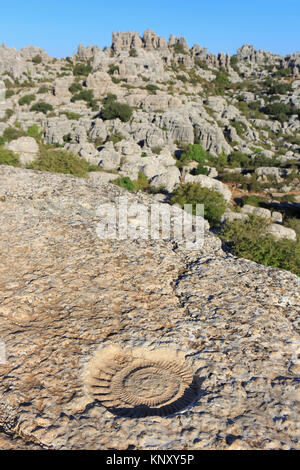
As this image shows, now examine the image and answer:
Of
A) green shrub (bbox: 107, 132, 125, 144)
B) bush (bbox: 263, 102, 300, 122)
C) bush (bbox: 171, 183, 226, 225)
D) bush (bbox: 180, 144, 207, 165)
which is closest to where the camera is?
bush (bbox: 171, 183, 226, 225)

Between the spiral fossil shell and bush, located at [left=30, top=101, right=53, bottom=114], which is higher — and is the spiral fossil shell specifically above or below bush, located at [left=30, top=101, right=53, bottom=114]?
below

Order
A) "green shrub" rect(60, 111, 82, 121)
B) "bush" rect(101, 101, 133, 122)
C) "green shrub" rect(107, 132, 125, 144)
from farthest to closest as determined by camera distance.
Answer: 1. "green shrub" rect(60, 111, 82, 121)
2. "bush" rect(101, 101, 133, 122)
3. "green shrub" rect(107, 132, 125, 144)

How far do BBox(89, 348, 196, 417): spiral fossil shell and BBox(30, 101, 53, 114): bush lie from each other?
5038cm

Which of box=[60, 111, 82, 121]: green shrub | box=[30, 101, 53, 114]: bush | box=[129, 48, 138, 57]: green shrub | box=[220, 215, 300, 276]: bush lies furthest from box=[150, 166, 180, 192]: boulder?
box=[129, 48, 138, 57]: green shrub

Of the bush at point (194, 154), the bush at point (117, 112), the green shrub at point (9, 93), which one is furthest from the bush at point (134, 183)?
the green shrub at point (9, 93)

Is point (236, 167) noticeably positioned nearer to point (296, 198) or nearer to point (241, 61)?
point (296, 198)

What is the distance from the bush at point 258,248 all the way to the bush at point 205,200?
14.0ft

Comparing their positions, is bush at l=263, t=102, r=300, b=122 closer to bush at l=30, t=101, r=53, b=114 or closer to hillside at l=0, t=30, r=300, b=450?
bush at l=30, t=101, r=53, b=114

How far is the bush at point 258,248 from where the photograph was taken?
11375mm

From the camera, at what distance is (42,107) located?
47.6 m

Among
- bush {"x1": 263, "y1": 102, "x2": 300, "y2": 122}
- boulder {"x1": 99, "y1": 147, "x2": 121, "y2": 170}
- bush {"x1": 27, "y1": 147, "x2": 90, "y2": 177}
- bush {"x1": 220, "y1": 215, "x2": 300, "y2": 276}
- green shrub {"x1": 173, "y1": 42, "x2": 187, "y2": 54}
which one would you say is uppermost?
green shrub {"x1": 173, "y1": 42, "x2": 187, "y2": 54}

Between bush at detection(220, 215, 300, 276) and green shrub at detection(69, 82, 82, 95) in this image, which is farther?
green shrub at detection(69, 82, 82, 95)

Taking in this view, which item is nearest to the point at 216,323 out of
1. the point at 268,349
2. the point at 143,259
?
the point at 268,349

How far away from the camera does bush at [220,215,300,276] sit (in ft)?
37.3
